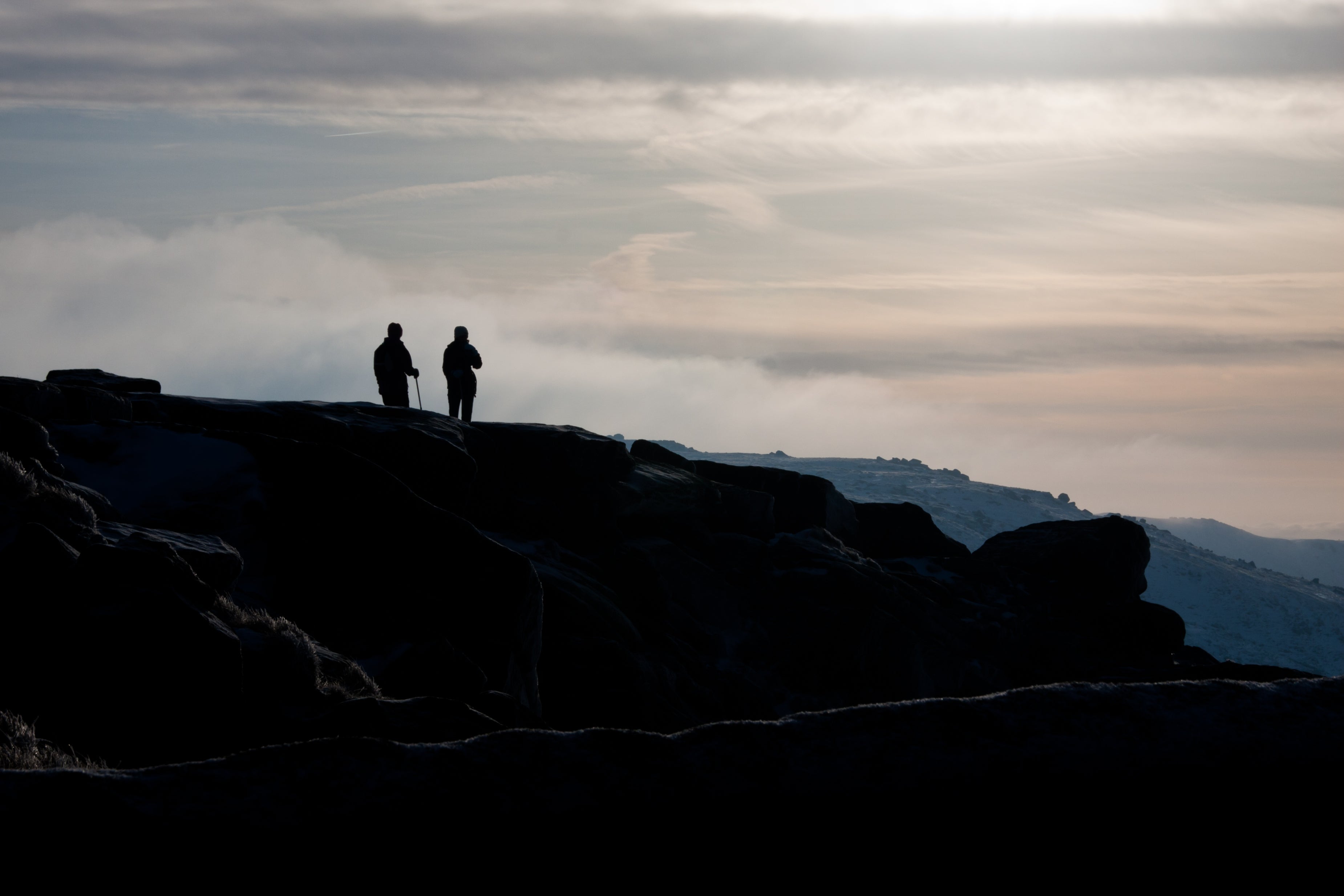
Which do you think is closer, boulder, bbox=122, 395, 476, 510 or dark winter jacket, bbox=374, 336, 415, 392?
boulder, bbox=122, 395, 476, 510

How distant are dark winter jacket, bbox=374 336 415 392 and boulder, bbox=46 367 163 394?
5.91 meters

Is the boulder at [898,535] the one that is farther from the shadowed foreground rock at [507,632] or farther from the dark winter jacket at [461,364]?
the dark winter jacket at [461,364]

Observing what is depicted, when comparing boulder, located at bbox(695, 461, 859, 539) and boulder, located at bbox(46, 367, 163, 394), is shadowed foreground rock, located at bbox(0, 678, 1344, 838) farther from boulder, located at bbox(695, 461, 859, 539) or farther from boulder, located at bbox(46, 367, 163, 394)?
boulder, located at bbox(695, 461, 859, 539)

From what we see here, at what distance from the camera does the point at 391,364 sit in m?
32.1

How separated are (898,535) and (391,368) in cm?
3131

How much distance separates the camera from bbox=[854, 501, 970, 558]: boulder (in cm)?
5462

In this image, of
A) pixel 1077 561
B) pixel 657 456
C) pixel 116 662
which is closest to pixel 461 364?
pixel 657 456

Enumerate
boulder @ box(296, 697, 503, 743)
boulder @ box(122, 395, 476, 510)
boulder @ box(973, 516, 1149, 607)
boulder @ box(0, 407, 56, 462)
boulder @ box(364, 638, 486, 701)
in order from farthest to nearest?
boulder @ box(973, 516, 1149, 607) → boulder @ box(122, 395, 476, 510) → boulder @ box(364, 638, 486, 701) → boulder @ box(0, 407, 56, 462) → boulder @ box(296, 697, 503, 743)

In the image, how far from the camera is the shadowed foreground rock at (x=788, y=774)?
470 centimetres

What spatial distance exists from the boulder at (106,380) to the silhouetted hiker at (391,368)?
5933mm

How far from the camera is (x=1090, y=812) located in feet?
16.6

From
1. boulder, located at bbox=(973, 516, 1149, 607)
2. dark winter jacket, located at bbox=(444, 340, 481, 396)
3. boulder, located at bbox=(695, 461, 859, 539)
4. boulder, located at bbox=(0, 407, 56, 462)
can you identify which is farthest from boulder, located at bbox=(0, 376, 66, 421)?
boulder, located at bbox=(973, 516, 1149, 607)

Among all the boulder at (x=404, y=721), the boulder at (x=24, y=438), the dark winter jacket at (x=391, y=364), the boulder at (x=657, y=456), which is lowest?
the boulder at (x=404, y=721)

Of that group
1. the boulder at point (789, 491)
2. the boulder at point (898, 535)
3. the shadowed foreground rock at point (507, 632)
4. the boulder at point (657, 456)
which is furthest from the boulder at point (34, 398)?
the boulder at point (898, 535)
